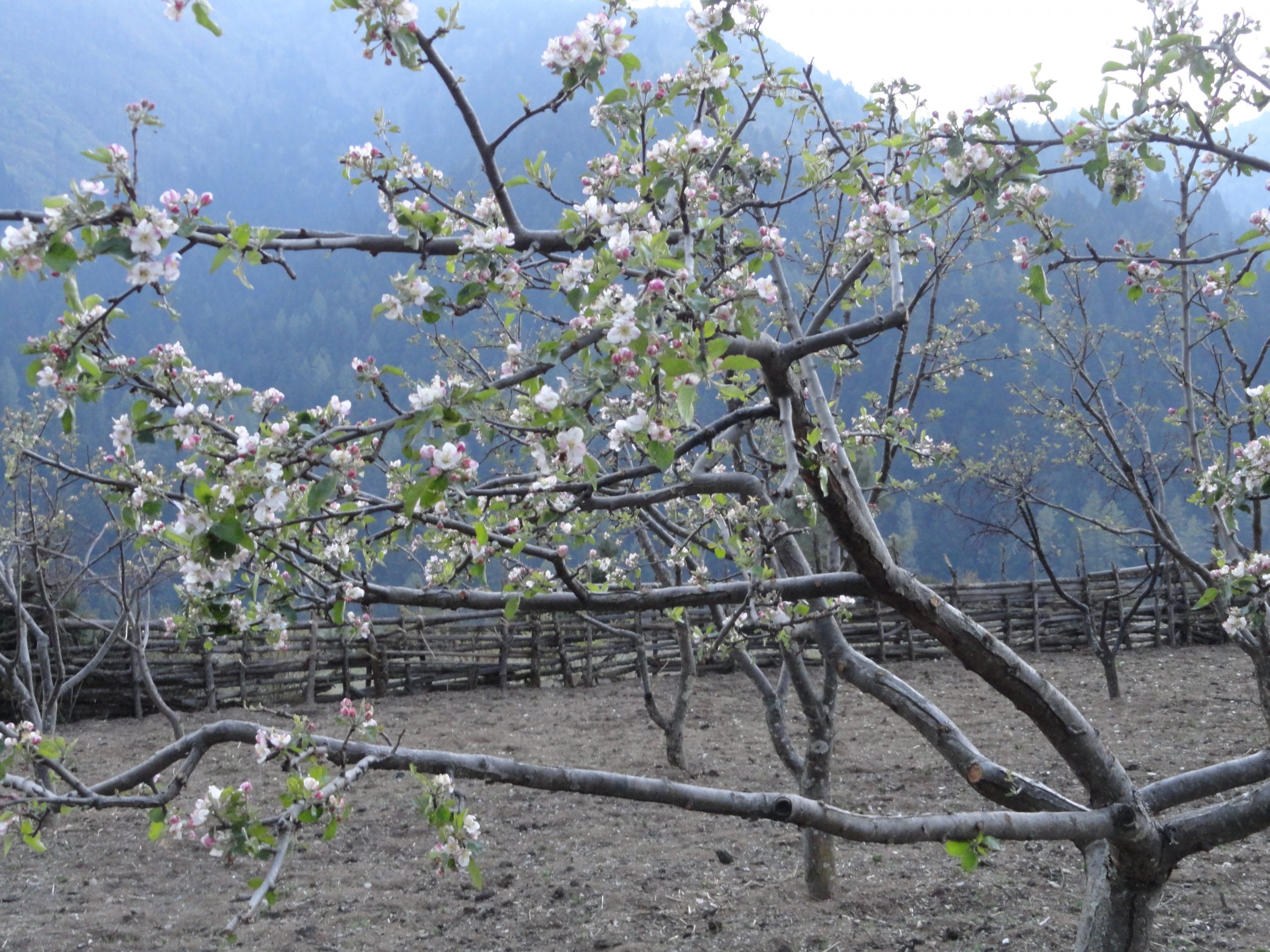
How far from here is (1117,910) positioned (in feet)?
8.09

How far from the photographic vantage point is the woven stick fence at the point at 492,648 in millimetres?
9914

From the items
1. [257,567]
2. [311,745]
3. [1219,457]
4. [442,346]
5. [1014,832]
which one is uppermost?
[442,346]

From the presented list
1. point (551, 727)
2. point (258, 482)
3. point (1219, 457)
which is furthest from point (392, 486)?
point (551, 727)

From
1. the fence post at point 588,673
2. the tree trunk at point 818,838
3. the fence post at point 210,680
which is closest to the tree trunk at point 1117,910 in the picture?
the tree trunk at point 818,838

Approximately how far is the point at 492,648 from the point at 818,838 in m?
7.41

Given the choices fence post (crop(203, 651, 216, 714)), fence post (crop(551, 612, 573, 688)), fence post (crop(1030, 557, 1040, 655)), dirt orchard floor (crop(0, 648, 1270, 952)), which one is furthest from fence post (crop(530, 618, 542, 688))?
fence post (crop(1030, 557, 1040, 655))

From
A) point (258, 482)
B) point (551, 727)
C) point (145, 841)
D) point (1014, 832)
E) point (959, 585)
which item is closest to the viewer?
point (258, 482)

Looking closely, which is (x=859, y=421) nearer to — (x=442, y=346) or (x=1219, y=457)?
(x=1219, y=457)

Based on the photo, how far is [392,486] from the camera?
2.47 m

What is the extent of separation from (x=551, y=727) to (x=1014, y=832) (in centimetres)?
713

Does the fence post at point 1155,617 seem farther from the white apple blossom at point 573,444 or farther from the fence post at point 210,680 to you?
the white apple blossom at point 573,444

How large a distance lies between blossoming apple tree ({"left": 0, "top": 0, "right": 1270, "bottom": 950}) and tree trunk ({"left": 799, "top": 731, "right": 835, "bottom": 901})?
1.20m

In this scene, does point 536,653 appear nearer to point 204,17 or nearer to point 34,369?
point 34,369

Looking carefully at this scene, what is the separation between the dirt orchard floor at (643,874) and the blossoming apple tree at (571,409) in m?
1.20
